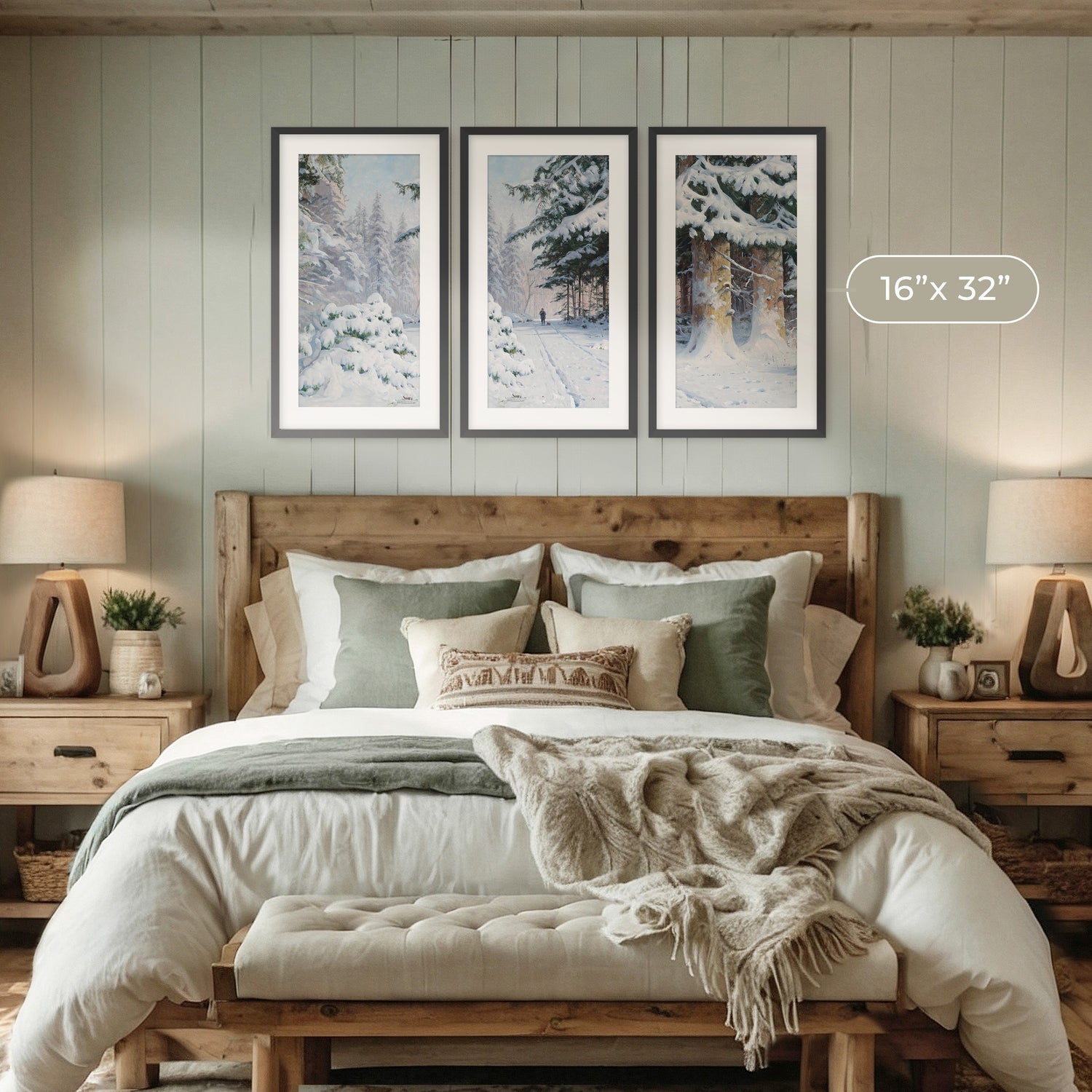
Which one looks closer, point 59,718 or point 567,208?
point 59,718

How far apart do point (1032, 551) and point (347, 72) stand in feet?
8.65

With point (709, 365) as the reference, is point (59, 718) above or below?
below

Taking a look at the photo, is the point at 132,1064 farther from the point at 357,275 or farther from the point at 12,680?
the point at 357,275

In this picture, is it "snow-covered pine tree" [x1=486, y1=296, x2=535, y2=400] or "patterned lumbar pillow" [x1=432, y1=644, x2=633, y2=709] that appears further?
"snow-covered pine tree" [x1=486, y1=296, x2=535, y2=400]

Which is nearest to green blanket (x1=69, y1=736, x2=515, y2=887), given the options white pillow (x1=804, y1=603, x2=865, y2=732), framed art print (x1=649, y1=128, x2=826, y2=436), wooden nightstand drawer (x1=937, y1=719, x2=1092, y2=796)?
white pillow (x1=804, y1=603, x2=865, y2=732)

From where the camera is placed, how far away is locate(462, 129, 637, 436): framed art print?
351 centimetres

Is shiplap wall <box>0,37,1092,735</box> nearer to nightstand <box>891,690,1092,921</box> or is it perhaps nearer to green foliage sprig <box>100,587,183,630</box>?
green foliage sprig <box>100,587,183,630</box>

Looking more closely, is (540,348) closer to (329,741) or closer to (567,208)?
(567,208)

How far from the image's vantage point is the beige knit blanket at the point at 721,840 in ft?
5.47

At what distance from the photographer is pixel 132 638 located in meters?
3.29

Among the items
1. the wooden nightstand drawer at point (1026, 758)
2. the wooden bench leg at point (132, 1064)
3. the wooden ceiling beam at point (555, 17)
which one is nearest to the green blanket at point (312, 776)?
the wooden bench leg at point (132, 1064)

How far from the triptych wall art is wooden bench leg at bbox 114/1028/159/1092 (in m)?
1.94

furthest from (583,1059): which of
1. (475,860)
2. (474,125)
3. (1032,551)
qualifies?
(474,125)

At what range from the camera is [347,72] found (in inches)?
138
